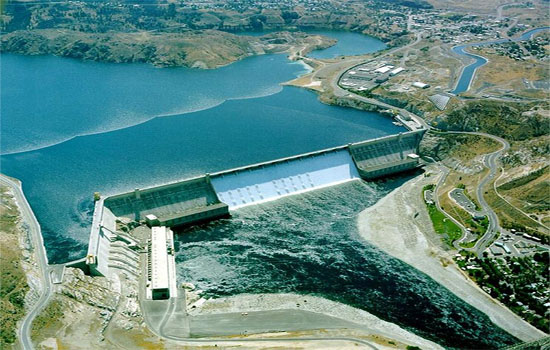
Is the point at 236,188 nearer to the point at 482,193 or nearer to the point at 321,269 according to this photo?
the point at 321,269

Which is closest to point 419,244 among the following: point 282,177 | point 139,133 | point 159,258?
point 282,177

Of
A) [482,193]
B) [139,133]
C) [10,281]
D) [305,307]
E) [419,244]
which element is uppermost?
[10,281]

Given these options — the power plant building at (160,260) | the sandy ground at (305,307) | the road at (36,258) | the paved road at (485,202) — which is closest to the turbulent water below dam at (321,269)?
the sandy ground at (305,307)

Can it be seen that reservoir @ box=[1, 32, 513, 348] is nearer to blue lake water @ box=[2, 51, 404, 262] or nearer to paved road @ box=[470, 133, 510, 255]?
blue lake water @ box=[2, 51, 404, 262]

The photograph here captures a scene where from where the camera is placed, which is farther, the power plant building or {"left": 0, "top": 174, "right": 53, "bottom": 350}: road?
the power plant building

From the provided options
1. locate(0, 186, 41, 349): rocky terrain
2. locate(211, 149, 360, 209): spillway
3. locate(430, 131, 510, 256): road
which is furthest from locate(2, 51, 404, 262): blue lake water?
locate(430, 131, 510, 256): road

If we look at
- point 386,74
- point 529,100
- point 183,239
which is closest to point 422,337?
point 183,239

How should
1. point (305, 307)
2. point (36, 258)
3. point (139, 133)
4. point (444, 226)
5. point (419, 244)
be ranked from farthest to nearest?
point (139, 133), point (444, 226), point (419, 244), point (36, 258), point (305, 307)
